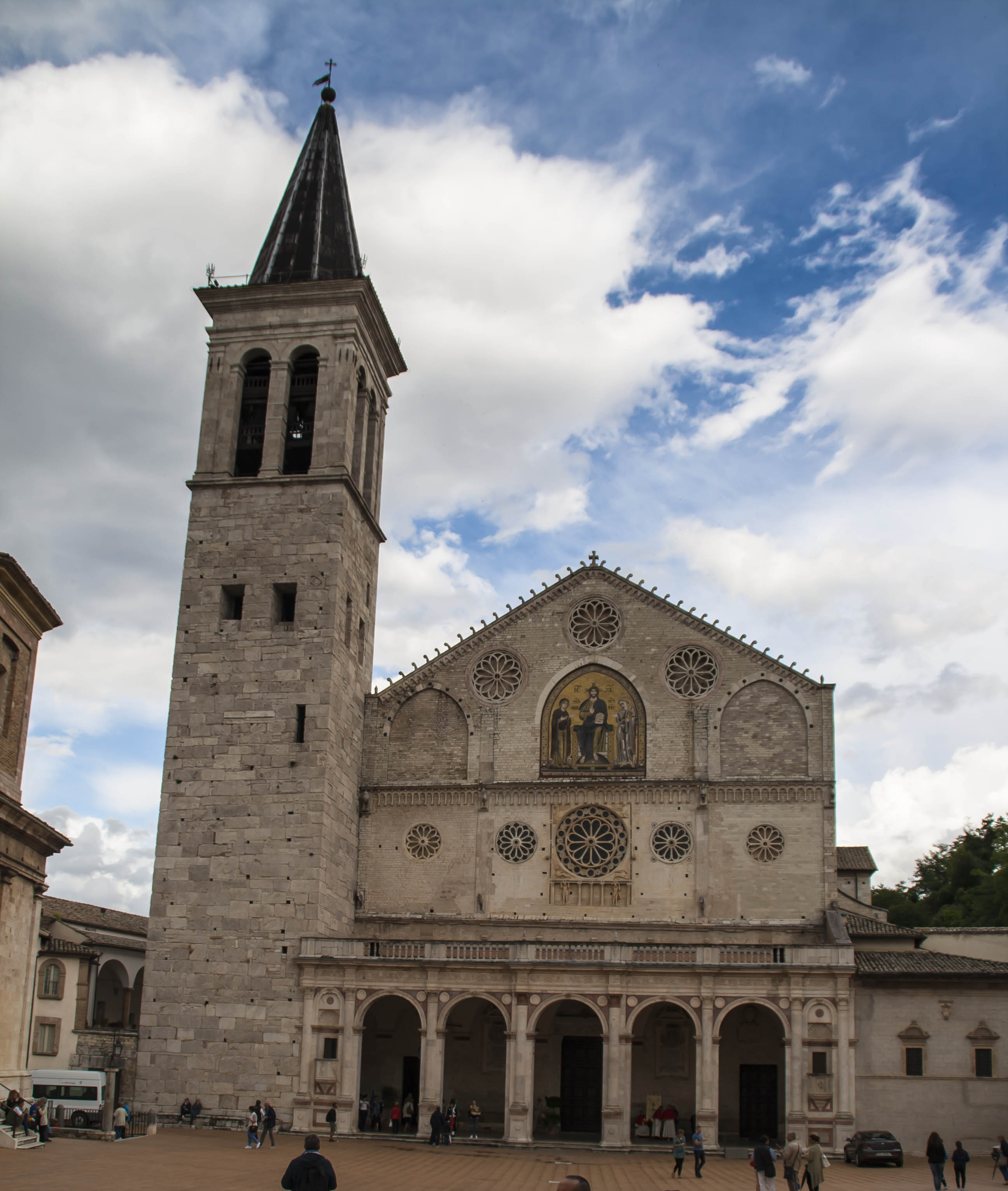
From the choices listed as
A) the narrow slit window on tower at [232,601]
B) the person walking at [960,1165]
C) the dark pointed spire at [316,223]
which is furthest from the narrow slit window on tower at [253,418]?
the person walking at [960,1165]

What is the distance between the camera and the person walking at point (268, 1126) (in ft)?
99.7

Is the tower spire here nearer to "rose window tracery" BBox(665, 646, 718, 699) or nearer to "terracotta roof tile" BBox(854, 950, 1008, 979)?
"rose window tracery" BBox(665, 646, 718, 699)

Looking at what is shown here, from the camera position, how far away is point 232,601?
39531 millimetres

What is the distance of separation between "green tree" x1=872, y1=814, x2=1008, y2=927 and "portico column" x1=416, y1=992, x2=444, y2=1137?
32.2m

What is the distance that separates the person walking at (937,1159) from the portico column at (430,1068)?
43.2 feet

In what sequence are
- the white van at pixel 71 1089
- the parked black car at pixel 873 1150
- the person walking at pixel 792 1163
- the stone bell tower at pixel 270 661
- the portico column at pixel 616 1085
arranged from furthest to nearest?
the stone bell tower at pixel 270 661 < the white van at pixel 71 1089 < the portico column at pixel 616 1085 < the parked black car at pixel 873 1150 < the person walking at pixel 792 1163

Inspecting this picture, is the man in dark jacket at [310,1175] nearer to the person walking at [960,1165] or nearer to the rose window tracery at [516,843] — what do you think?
the person walking at [960,1165]

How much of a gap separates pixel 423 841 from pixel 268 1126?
33.7 feet

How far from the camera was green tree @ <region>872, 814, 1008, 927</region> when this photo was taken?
58.5 m

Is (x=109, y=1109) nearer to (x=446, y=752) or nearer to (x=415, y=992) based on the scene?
(x=415, y=992)

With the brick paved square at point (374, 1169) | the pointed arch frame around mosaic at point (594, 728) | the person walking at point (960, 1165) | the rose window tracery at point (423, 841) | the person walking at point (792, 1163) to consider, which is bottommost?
the brick paved square at point (374, 1169)

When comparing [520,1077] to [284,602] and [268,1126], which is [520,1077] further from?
[284,602]

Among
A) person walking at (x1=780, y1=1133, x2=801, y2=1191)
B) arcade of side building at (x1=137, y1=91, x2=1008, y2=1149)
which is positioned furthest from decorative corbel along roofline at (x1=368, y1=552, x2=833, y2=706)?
person walking at (x1=780, y1=1133, x2=801, y2=1191)

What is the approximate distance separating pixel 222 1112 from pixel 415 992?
243 inches
